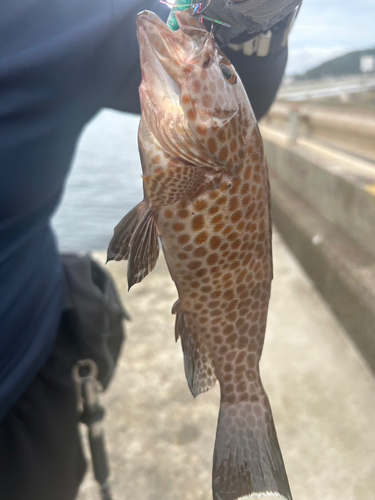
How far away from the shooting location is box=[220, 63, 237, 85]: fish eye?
1.01 metres

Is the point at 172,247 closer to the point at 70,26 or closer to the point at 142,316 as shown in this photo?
the point at 70,26

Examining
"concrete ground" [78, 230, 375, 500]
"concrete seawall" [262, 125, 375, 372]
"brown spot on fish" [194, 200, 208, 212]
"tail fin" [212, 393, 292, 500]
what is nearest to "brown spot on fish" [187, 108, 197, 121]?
"brown spot on fish" [194, 200, 208, 212]

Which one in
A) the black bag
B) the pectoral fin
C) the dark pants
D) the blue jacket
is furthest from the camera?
the black bag

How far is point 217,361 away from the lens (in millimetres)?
1077

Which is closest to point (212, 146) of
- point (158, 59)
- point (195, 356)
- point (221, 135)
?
point (221, 135)

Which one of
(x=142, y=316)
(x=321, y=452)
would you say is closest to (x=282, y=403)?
(x=321, y=452)

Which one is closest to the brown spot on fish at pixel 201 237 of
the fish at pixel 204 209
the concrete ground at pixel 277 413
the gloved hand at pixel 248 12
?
the fish at pixel 204 209

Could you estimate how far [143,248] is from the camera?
0.93 m

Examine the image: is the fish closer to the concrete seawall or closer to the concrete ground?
the concrete ground

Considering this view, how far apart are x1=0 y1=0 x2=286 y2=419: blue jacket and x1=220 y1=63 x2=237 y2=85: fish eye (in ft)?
1.35

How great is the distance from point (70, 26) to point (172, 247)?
45.3 inches

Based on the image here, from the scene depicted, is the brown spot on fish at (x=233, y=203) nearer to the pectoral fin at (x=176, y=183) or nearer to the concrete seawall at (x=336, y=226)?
the pectoral fin at (x=176, y=183)

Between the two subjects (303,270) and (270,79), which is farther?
(303,270)

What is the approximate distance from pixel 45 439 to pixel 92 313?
1.90 feet
